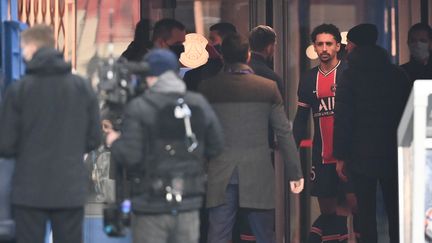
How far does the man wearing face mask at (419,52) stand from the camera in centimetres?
1127

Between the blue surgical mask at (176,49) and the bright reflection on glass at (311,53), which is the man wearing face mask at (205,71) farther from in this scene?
the bright reflection on glass at (311,53)

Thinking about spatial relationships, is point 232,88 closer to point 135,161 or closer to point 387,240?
point 135,161

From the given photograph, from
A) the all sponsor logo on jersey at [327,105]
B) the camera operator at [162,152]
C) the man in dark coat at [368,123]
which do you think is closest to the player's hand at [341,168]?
the man in dark coat at [368,123]

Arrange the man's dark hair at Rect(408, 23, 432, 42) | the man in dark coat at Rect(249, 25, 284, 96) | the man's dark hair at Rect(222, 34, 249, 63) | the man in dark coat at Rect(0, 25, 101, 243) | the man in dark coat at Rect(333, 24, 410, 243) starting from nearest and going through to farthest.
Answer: the man in dark coat at Rect(0, 25, 101, 243), the man's dark hair at Rect(222, 34, 249, 63), the man in dark coat at Rect(249, 25, 284, 96), the man in dark coat at Rect(333, 24, 410, 243), the man's dark hair at Rect(408, 23, 432, 42)

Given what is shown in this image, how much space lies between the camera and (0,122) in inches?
326

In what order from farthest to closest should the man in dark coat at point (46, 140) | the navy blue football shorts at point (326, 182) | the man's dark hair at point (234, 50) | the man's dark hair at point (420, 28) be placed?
the man's dark hair at point (420, 28)
the navy blue football shorts at point (326, 182)
the man's dark hair at point (234, 50)
the man in dark coat at point (46, 140)

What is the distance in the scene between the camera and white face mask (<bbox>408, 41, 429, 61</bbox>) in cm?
1148

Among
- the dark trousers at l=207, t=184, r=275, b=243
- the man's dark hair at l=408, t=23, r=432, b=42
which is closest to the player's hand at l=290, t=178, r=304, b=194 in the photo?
the dark trousers at l=207, t=184, r=275, b=243

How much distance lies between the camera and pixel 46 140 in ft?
27.2

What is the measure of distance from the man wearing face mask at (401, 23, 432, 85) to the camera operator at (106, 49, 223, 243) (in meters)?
3.57

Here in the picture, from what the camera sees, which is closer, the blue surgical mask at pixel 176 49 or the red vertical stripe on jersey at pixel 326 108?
the blue surgical mask at pixel 176 49

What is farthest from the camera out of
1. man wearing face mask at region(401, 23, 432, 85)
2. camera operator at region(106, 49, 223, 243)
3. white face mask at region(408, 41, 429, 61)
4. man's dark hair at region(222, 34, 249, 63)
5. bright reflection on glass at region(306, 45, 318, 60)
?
bright reflection on glass at region(306, 45, 318, 60)

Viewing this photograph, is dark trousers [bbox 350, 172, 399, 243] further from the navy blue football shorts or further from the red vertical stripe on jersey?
the red vertical stripe on jersey

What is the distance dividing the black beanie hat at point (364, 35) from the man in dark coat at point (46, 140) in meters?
2.66
